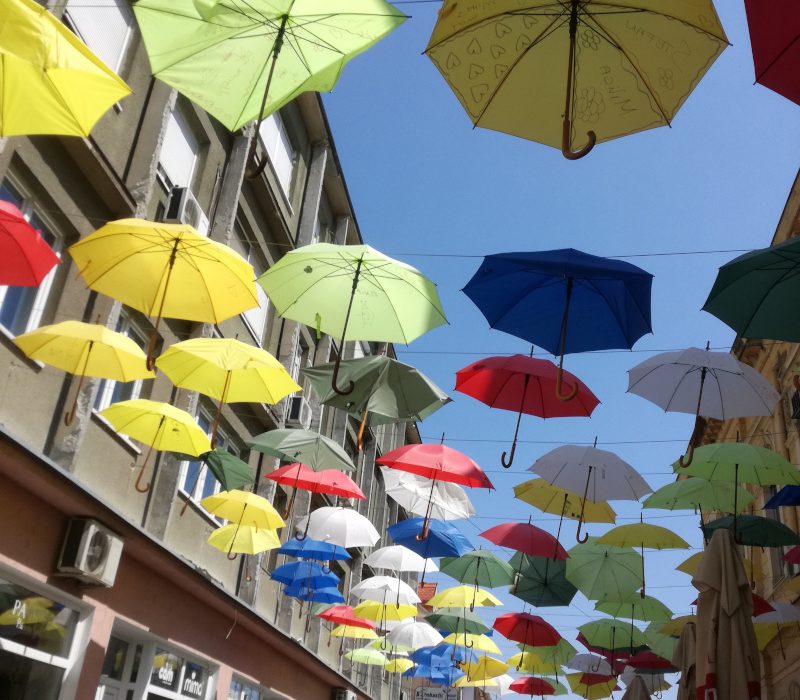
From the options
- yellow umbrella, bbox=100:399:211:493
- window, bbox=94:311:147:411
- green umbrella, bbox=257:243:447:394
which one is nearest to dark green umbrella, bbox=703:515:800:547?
green umbrella, bbox=257:243:447:394

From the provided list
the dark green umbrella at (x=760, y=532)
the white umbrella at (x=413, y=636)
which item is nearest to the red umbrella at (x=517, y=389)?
the dark green umbrella at (x=760, y=532)

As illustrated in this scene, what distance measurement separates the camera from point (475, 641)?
872 inches

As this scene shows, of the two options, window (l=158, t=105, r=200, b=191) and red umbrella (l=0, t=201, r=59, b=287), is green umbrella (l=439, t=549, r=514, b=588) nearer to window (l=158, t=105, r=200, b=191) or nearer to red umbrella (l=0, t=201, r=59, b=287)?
window (l=158, t=105, r=200, b=191)

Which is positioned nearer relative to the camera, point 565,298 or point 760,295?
point 760,295

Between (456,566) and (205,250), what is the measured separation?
38.3 ft

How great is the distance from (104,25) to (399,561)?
37.2 feet

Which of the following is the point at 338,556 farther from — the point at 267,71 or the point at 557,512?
the point at 267,71

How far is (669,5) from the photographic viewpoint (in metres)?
5.88

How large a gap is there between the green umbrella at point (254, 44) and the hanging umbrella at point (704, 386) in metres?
5.89

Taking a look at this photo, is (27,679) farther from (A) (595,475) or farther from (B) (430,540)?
(A) (595,475)

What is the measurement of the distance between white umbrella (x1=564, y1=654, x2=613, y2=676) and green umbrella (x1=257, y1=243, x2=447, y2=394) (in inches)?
724

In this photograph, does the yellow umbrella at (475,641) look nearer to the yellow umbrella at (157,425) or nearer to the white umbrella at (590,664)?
the white umbrella at (590,664)

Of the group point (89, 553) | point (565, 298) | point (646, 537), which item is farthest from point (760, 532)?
point (89, 553)

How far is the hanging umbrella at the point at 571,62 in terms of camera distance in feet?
19.8
